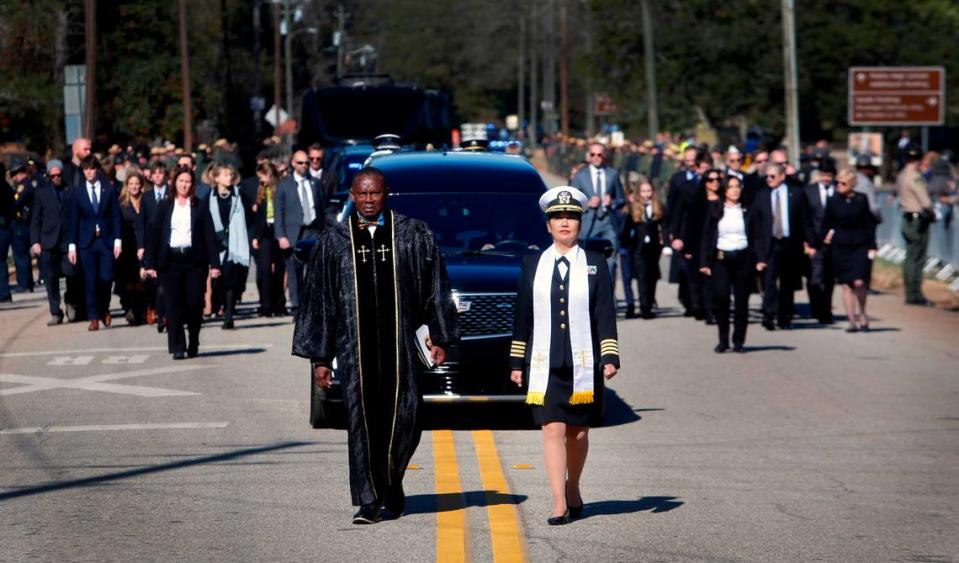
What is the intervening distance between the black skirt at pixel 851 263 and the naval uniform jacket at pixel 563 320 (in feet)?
35.1

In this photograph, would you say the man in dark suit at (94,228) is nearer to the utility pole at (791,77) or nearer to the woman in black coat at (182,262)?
the woman in black coat at (182,262)

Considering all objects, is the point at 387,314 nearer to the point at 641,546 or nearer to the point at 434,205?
the point at 641,546

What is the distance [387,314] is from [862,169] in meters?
Answer: 14.2

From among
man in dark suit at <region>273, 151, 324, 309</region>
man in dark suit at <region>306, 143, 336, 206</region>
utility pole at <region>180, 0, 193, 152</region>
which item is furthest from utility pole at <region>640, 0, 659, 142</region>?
man in dark suit at <region>273, 151, 324, 309</region>

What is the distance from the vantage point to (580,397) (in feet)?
28.6

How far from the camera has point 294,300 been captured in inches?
818

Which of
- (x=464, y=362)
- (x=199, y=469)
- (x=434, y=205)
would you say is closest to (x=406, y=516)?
(x=199, y=469)

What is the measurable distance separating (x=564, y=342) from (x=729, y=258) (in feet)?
28.8

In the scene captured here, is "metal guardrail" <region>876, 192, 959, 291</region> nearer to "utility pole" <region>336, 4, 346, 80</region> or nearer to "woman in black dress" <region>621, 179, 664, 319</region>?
"woman in black dress" <region>621, 179, 664, 319</region>

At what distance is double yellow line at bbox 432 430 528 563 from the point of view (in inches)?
324

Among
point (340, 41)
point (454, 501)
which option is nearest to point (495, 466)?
point (454, 501)

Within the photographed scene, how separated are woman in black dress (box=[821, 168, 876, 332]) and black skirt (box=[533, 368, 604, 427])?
35.6 feet

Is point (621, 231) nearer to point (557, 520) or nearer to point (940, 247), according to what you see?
point (940, 247)

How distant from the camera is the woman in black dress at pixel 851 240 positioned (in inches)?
754
